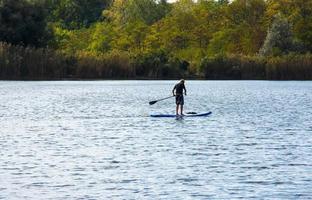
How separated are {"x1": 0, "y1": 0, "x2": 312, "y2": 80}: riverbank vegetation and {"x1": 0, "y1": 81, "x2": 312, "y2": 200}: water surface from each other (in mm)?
34058

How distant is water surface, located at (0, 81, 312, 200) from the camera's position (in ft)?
67.1

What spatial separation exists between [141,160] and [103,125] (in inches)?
479

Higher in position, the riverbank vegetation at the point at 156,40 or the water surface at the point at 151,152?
the riverbank vegetation at the point at 156,40

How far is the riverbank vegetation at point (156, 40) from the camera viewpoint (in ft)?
279

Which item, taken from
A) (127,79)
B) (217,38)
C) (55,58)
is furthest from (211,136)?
(217,38)

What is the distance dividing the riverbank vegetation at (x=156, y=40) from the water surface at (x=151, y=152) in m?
34.1

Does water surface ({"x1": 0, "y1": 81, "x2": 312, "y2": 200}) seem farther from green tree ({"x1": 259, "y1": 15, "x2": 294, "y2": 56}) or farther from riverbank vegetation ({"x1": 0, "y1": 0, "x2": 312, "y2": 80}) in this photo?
green tree ({"x1": 259, "y1": 15, "x2": 294, "y2": 56})

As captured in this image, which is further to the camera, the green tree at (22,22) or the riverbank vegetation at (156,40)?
the green tree at (22,22)

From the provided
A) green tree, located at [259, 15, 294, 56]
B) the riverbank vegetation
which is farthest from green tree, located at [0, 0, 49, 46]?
green tree, located at [259, 15, 294, 56]

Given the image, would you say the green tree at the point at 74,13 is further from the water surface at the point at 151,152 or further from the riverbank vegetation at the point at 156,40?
the water surface at the point at 151,152

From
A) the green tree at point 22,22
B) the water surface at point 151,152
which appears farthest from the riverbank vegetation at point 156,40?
the water surface at point 151,152

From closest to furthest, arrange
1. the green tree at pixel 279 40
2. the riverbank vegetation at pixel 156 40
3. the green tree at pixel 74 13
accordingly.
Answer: the riverbank vegetation at pixel 156 40 < the green tree at pixel 279 40 < the green tree at pixel 74 13

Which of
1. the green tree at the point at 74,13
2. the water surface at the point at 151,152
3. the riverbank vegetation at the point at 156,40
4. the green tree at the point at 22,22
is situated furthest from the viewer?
the green tree at the point at 74,13

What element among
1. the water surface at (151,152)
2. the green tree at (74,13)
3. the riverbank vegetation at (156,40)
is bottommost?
the water surface at (151,152)
